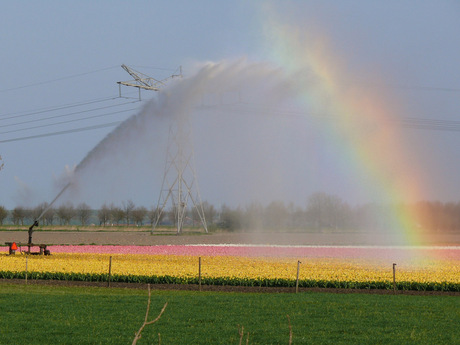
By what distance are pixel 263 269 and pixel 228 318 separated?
1320 centimetres

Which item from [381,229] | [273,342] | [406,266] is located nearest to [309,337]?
[273,342]

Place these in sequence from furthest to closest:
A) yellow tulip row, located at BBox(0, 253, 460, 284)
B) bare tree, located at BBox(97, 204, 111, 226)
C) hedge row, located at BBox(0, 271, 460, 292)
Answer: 1. bare tree, located at BBox(97, 204, 111, 226)
2. yellow tulip row, located at BBox(0, 253, 460, 284)
3. hedge row, located at BBox(0, 271, 460, 292)

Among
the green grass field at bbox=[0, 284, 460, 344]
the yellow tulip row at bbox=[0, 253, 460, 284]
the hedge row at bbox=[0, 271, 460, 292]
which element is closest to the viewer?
the green grass field at bbox=[0, 284, 460, 344]

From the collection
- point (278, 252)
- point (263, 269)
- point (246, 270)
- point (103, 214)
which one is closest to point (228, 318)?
point (246, 270)

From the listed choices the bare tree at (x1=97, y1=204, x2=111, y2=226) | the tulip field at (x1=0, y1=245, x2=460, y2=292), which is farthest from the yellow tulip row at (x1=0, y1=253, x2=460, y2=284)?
the bare tree at (x1=97, y1=204, x2=111, y2=226)

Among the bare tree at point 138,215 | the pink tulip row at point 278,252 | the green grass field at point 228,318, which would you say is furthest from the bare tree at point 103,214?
the green grass field at point 228,318

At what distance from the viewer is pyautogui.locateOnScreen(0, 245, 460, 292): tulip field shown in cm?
2683

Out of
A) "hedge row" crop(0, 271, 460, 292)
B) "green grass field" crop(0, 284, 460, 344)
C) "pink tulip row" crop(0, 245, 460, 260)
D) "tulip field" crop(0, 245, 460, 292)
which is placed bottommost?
"green grass field" crop(0, 284, 460, 344)

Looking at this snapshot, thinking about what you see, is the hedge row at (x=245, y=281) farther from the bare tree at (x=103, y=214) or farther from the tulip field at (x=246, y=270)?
the bare tree at (x=103, y=214)

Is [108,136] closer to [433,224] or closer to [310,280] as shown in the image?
[310,280]

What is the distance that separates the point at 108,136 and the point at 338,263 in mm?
12714

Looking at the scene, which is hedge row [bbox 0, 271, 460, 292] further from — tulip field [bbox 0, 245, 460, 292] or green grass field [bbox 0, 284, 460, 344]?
green grass field [bbox 0, 284, 460, 344]

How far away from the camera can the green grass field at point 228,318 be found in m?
15.0

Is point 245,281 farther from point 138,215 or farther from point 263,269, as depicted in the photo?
point 138,215
